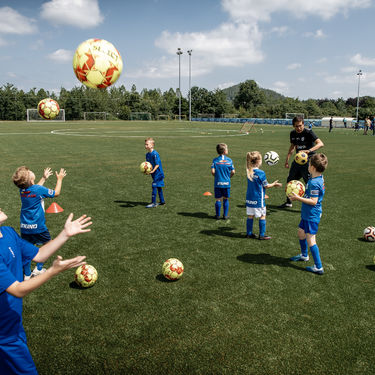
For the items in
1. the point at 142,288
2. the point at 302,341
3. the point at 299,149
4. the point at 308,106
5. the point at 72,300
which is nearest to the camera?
the point at 302,341

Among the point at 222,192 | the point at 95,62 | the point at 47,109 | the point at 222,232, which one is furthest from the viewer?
the point at 47,109

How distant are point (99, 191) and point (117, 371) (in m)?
8.36

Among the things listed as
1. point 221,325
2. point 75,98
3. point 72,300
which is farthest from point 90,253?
point 75,98

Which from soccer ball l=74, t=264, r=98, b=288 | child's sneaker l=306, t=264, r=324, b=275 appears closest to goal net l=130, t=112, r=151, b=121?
child's sneaker l=306, t=264, r=324, b=275

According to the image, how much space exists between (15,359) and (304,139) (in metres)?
8.71

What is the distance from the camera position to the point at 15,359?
8.42ft

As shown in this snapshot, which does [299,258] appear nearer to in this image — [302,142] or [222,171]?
[222,171]

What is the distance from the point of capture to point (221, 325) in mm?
4320

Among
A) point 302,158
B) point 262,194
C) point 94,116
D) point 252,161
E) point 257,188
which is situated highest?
point 94,116

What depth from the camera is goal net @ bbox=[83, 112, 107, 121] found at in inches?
3583

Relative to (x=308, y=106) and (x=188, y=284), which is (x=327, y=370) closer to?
(x=188, y=284)

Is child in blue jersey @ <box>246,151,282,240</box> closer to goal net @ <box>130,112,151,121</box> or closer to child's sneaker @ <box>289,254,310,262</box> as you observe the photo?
child's sneaker @ <box>289,254,310,262</box>

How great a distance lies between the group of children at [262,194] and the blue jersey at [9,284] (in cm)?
393

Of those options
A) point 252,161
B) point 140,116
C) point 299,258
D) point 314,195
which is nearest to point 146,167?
point 252,161
